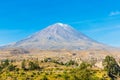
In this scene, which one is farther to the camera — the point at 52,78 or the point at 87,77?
the point at 52,78

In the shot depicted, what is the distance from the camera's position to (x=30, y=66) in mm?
121375

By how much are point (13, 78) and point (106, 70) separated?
145 ft

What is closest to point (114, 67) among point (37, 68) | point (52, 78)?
point (37, 68)

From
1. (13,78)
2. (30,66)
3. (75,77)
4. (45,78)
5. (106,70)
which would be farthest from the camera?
(30,66)

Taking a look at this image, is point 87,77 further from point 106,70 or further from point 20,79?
point 106,70

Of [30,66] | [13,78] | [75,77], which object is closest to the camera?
[75,77]

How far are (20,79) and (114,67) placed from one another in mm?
52294

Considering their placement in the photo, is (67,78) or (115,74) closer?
(67,78)

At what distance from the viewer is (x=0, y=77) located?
86.1 meters

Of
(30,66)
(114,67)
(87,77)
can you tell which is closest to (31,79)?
(87,77)

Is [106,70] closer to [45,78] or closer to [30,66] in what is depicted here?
[30,66]

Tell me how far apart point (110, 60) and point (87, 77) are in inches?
2211

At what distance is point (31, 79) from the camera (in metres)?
81.9

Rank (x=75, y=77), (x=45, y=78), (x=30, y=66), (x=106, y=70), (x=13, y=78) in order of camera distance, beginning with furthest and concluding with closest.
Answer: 1. (x=30, y=66)
2. (x=106, y=70)
3. (x=13, y=78)
4. (x=45, y=78)
5. (x=75, y=77)
